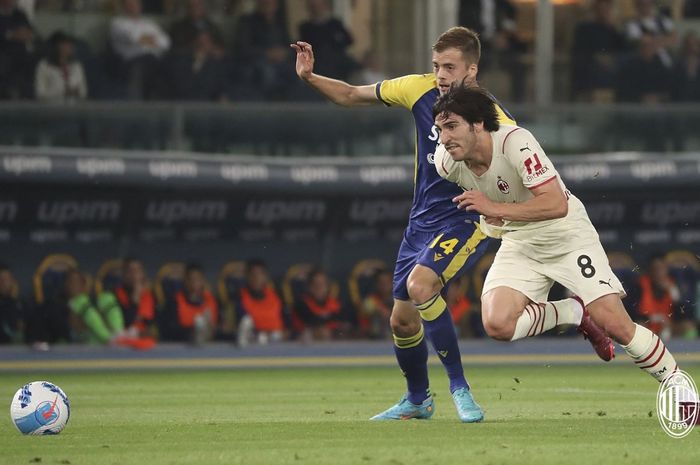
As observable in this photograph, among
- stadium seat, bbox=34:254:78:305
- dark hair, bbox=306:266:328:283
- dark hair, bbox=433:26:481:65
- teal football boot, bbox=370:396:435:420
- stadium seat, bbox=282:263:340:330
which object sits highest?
dark hair, bbox=433:26:481:65

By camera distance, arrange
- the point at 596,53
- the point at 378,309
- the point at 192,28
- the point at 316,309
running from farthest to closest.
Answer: the point at 596,53 → the point at 378,309 → the point at 316,309 → the point at 192,28

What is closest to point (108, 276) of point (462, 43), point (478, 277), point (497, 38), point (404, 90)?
point (478, 277)

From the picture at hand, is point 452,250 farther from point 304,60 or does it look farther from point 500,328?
point 304,60

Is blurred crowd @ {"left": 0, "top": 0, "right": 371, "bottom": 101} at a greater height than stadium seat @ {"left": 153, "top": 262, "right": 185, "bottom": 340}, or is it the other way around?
blurred crowd @ {"left": 0, "top": 0, "right": 371, "bottom": 101}

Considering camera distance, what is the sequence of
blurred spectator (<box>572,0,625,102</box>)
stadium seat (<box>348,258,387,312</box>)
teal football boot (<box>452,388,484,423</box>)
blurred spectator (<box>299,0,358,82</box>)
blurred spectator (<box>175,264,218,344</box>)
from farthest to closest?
1. blurred spectator (<box>572,0,625,102</box>)
2. stadium seat (<box>348,258,387,312</box>)
3. blurred spectator (<box>299,0,358,82</box>)
4. blurred spectator (<box>175,264,218,344</box>)
5. teal football boot (<box>452,388,484,423</box>)

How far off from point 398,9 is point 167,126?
4.01 m

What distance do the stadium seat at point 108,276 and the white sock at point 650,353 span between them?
11884 mm

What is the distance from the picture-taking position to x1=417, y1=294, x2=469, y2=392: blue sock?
8531 millimetres

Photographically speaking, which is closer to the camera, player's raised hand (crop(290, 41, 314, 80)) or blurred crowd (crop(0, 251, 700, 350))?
player's raised hand (crop(290, 41, 314, 80))

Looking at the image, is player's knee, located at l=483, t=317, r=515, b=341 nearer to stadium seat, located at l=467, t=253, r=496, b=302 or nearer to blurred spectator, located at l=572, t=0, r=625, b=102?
stadium seat, located at l=467, t=253, r=496, b=302

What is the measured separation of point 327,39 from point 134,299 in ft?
13.5

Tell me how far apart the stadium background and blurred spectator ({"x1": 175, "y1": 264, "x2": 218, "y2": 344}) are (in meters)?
0.25

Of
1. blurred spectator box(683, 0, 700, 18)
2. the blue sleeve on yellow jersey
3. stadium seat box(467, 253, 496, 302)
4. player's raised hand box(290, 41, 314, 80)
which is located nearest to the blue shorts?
the blue sleeve on yellow jersey

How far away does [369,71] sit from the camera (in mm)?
19531
